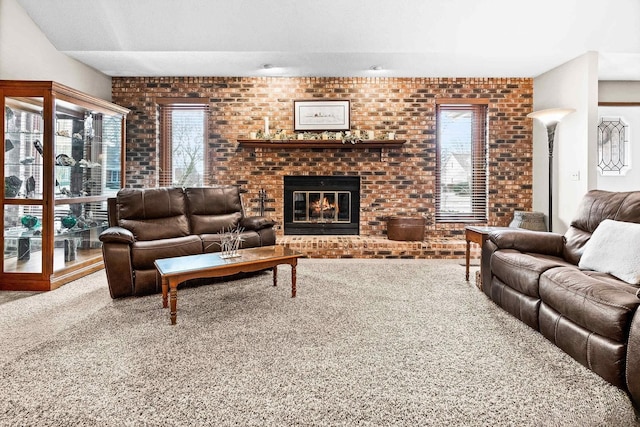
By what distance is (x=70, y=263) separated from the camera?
4133 millimetres

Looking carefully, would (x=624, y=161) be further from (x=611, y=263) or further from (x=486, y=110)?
(x=611, y=263)

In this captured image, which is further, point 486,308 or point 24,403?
point 486,308

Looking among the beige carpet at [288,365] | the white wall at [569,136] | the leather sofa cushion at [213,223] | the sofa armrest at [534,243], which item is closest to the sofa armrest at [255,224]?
the leather sofa cushion at [213,223]

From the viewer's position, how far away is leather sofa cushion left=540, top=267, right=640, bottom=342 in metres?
1.86

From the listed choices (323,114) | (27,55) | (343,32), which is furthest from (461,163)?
(27,55)

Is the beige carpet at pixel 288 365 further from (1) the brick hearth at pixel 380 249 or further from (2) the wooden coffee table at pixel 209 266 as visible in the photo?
(1) the brick hearth at pixel 380 249

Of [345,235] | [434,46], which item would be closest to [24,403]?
[345,235]

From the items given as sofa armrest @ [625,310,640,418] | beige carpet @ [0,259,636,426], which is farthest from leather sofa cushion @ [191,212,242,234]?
sofa armrest @ [625,310,640,418]

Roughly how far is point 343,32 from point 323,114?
147cm

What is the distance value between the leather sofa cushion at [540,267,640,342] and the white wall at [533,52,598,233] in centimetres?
267

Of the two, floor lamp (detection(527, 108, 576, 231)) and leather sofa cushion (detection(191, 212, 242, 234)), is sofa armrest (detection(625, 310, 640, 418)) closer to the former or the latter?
floor lamp (detection(527, 108, 576, 231))

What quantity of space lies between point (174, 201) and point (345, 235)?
2.63 meters

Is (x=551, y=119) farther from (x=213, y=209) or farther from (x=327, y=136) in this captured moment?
(x=213, y=209)

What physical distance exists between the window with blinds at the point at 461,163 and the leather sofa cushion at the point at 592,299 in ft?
10.8
